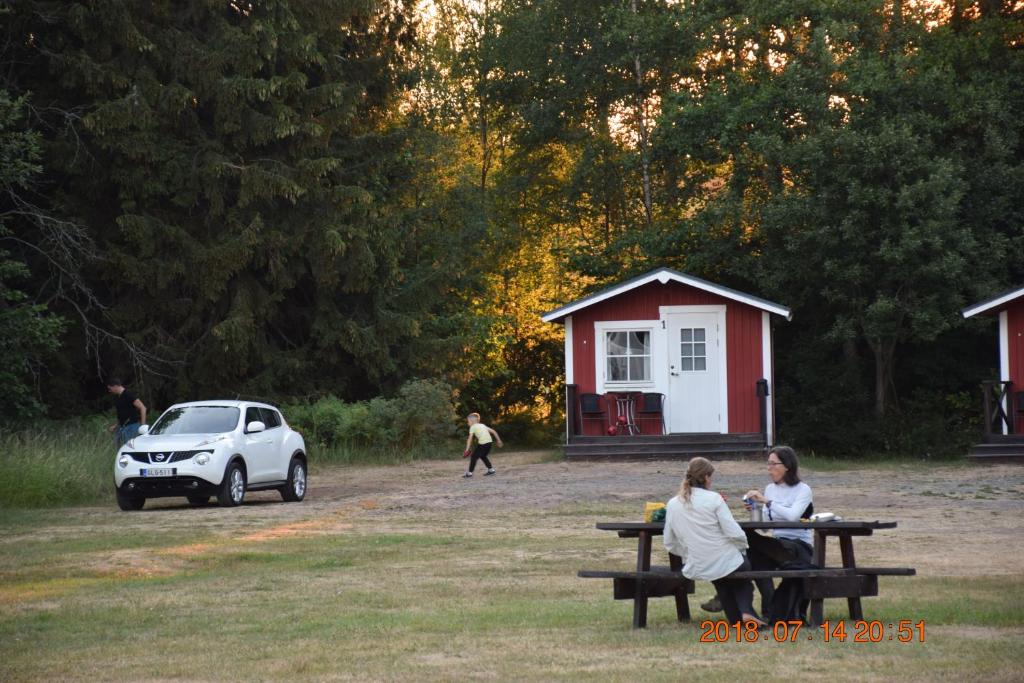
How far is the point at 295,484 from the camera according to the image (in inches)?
872

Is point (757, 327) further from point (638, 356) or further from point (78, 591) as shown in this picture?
point (78, 591)

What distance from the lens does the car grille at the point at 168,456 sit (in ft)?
65.5

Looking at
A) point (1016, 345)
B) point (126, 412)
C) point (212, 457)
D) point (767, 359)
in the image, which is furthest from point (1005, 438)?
point (126, 412)

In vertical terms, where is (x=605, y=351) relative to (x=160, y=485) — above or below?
above

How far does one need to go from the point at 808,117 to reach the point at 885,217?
3.55 metres

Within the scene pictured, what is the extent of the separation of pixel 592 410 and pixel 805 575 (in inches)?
866

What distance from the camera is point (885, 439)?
34.5 metres

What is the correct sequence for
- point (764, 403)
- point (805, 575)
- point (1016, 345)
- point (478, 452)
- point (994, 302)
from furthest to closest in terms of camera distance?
point (764, 403) → point (1016, 345) → point (994, 302) → point (478, 452) → point (805, 575)

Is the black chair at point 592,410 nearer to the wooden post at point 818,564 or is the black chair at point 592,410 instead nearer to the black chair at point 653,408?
the black chair at point 653,408

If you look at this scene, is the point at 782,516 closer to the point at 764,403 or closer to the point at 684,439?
the point at 684,439

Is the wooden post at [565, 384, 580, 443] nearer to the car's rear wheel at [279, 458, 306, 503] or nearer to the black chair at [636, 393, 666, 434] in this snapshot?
the black chair at [636, 393, 666, 434]

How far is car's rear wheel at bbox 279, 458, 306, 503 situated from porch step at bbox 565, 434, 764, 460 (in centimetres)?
894

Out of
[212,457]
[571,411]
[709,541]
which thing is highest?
[571,411]

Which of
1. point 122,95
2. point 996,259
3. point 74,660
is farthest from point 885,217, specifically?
point 74,660
